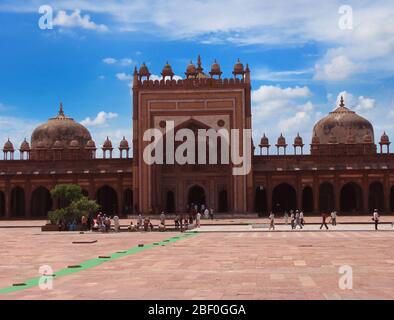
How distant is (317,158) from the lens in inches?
1843

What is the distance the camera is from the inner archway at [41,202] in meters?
49.6

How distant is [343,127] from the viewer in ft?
175

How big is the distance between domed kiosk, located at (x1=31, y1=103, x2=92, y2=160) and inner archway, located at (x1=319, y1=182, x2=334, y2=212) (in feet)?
60.1

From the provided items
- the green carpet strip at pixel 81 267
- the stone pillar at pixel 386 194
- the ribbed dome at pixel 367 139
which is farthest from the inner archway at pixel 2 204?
the green carpet strip at pixel 81 267

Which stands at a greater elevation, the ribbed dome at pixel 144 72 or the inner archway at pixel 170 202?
the ribbed dome at pixel 144 72

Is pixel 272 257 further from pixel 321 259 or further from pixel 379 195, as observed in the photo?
pixel 379 195

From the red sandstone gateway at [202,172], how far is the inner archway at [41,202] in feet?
0.26

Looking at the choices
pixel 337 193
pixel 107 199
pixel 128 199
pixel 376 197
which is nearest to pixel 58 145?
pixel 107 199

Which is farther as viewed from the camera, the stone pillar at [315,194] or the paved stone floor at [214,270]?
the stone pillar at [315,194]

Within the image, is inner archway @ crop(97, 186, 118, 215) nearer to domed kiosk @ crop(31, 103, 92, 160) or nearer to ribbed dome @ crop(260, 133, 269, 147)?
domed kiosk @ crop(31, 103, 92, 160)

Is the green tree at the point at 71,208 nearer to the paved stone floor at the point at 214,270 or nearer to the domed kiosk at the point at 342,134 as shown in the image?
the paved stone floor at the point at 214,270

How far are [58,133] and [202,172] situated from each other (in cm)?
1574

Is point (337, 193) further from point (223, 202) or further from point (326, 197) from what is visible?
point (223, 202)
